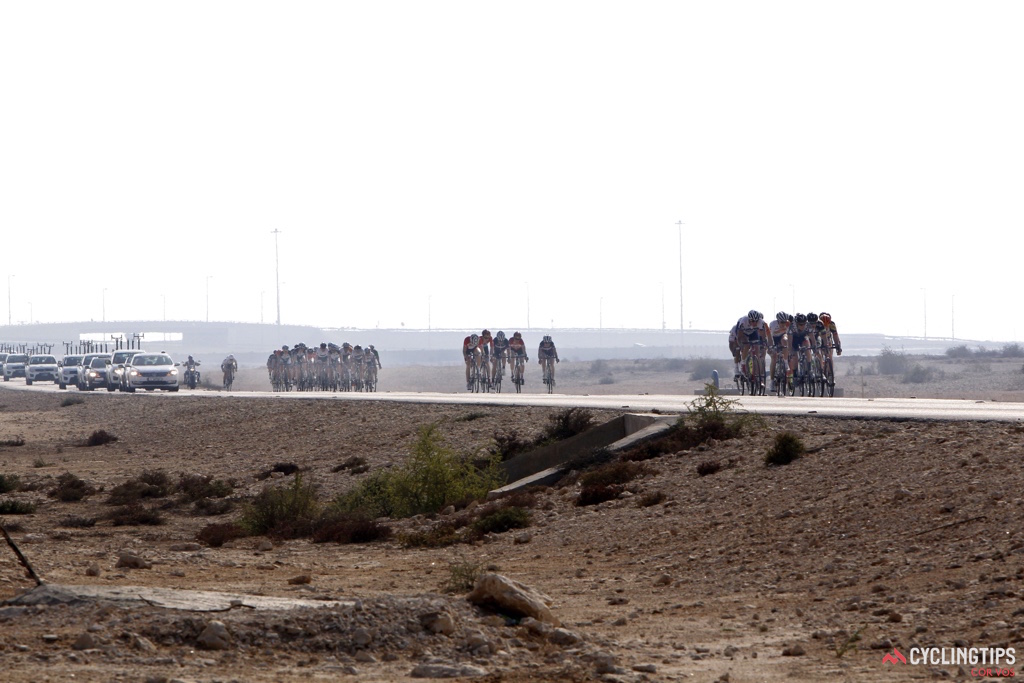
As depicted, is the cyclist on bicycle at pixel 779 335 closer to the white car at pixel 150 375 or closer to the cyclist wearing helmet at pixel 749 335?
the cyclist wearing helmet at pixel 749 335

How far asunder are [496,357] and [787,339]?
14124 millimetres

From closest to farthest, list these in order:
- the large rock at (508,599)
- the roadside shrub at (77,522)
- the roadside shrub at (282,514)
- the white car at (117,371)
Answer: the large rock at (508,599) < the roadside shrub at (282,514) < the roadside shrub at (77,522) < the white car at (117,371)

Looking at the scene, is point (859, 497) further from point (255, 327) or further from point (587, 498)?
point (255, 327)

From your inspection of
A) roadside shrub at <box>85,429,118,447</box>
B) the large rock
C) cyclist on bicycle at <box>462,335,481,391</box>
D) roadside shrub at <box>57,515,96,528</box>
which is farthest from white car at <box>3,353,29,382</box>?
the large rock

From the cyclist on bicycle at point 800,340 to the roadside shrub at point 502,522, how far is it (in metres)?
16.3

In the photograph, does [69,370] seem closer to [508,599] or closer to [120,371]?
[120,371]

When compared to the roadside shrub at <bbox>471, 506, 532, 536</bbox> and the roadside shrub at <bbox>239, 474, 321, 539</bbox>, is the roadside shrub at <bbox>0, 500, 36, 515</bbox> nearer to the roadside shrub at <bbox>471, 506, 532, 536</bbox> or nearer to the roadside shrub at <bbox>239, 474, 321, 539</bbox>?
the roadside shrub at <bbox>239, 474, 321, 539</bbox>

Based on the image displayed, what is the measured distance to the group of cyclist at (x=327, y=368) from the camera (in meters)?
52.1

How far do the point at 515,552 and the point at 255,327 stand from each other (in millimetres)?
175916

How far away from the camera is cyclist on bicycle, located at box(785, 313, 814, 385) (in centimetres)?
3067

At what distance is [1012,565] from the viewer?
401 inches

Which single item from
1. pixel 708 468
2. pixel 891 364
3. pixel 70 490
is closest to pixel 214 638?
pixel 708 468

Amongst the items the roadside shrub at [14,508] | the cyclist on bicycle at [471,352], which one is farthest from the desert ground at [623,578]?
the cyclist on bicycle at [471,352]

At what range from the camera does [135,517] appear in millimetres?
17922
